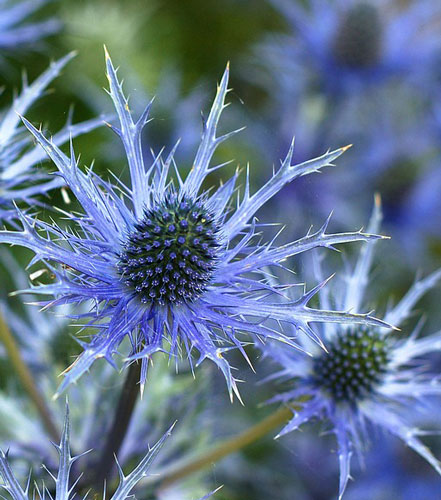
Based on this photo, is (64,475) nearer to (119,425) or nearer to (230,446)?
(119,425)

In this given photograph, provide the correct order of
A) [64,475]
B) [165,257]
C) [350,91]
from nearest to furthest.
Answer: [64,475] → [165,257] → [350,91]

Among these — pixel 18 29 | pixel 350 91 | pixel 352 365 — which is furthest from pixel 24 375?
pixel 350 91

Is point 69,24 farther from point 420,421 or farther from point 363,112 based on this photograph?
point 420,421

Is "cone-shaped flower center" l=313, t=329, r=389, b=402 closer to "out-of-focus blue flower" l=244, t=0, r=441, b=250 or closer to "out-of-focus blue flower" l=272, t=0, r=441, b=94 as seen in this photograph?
"out-of-focus blue flower" l=244, t=0, r=441, b=250

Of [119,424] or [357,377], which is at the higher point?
[119,424]

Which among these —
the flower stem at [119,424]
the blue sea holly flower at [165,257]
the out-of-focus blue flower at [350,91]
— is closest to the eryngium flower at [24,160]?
the blue sea holly flower at [165,257]

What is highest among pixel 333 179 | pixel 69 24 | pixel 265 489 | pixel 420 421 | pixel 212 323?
pixel 69 24

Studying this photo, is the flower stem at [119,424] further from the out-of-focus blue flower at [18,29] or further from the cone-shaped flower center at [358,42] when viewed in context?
the cone-shaped flower center at [358,42]

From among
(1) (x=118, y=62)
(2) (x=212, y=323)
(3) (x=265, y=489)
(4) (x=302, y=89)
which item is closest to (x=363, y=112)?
(4) (x=302, y=89)
